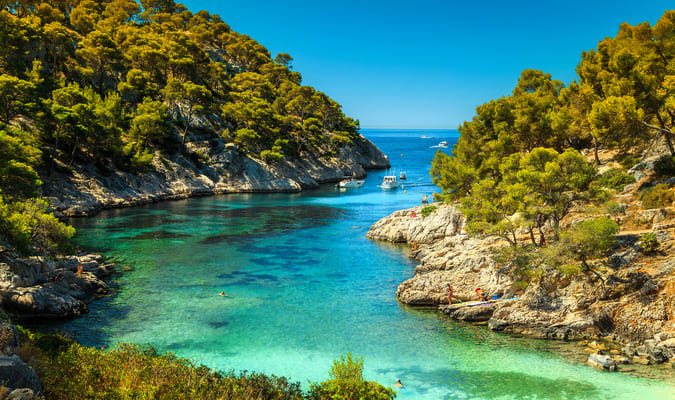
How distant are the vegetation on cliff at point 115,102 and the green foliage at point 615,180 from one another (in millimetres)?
36385

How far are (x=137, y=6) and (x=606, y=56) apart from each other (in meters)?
132

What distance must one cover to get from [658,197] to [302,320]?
25286 millimetres

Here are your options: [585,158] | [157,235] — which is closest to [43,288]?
[157,235]

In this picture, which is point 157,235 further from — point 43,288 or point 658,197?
point 658,197

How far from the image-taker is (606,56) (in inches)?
1405

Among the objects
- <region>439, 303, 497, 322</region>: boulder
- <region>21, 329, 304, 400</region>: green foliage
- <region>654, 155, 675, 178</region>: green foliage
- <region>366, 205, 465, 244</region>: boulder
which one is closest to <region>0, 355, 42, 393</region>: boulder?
<region>21, 329, 304, 400</region>: green foliage

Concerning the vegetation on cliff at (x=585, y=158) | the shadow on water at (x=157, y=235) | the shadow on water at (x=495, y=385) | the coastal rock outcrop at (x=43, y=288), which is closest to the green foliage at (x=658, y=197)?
the vegetation on cliff at (x=585, y=158)

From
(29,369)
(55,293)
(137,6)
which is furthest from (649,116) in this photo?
(137,6)

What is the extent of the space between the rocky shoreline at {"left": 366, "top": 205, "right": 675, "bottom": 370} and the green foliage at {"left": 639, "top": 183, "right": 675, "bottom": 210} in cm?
169

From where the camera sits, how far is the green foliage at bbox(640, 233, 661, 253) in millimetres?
23672

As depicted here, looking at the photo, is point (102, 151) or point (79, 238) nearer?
point (79, 238)

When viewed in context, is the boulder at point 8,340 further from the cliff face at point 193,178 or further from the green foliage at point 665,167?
the cliff face at point 193,178

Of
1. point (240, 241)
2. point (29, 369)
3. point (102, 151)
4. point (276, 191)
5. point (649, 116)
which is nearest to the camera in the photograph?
point (29, 369)

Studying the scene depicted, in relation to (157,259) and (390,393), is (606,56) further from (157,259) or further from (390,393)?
(157,259)
